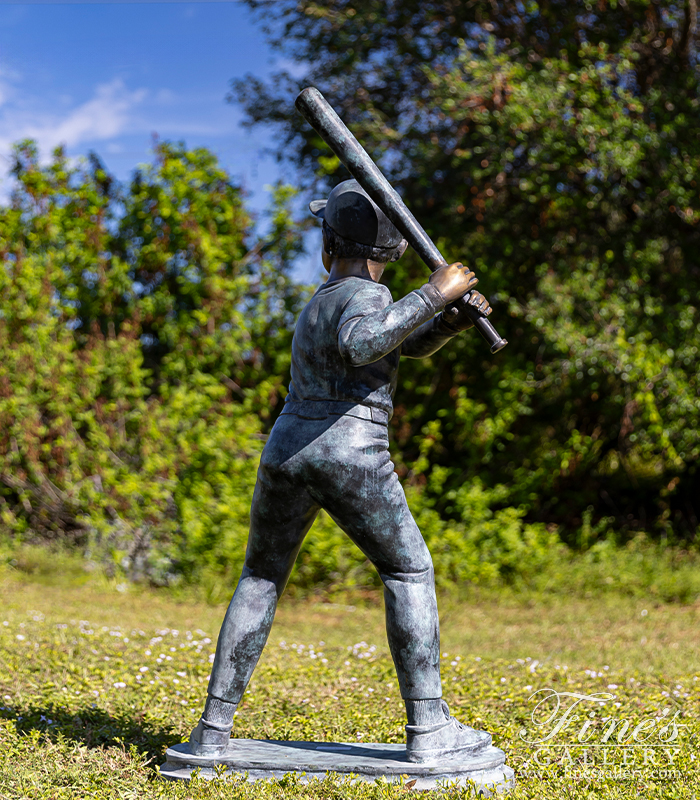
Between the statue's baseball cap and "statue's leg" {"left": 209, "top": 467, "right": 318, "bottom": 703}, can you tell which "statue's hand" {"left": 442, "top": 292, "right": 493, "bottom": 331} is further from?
"statue's leg" {"left": 209, "top": 467, "right": 318, "bottom": 703}

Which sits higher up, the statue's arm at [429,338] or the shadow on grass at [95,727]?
the statue's arm at [429,338]

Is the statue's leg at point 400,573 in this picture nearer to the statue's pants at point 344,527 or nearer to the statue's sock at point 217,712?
the statue's pants at point 344,527

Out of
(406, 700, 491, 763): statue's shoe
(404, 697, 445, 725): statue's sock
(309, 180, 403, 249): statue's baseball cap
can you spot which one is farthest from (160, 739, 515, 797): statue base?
(309, 180, 403, 249): statue's baseball cap

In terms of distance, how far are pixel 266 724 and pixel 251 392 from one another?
574 centimetres

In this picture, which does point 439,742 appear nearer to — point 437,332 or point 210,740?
point 210,740

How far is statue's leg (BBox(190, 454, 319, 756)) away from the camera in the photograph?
3.26m

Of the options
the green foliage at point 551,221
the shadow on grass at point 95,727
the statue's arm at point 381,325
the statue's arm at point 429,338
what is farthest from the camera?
the green foliage at point 551,221

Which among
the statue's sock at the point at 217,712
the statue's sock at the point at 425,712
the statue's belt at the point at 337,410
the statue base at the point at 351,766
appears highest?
the statue's belt at the point at 337,410

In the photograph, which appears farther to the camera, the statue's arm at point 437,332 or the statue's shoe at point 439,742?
the statue's arm at point 437,332

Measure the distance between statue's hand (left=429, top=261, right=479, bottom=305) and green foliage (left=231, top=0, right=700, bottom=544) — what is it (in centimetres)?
561

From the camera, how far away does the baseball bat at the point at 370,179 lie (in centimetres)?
318

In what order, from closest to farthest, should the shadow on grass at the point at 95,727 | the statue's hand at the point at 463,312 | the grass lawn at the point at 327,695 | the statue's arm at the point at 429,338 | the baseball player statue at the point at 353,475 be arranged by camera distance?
the baseball player statue at the point at 353,475 → the statue's hand at the point at 463,312 → the grass lawn at the point at 327,695 → the statue's arm at the point at 429,338 → the shadow on grass at the point at 95,727

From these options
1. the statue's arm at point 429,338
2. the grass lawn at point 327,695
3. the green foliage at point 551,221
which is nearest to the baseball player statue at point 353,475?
the statue's arm at point 429,338

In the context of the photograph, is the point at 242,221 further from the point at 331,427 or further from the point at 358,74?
the point at 331,427
